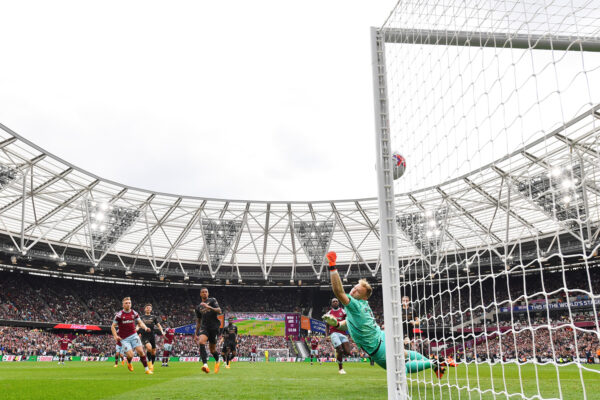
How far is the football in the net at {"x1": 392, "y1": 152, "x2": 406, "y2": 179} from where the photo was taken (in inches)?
209

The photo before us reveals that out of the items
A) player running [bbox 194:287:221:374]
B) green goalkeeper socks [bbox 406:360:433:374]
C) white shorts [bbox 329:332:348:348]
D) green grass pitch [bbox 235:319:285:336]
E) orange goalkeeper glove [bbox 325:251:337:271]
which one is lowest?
green grass pitch [bbox 235:319:285:336]

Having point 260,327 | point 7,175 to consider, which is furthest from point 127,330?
point 260,327

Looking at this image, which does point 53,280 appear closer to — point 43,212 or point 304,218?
point 43,212

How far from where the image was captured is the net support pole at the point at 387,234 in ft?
14.7

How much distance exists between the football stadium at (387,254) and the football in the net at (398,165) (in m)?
0.03

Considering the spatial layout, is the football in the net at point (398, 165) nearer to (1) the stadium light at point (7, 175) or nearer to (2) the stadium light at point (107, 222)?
(1) the stadium light at point (7, 175)

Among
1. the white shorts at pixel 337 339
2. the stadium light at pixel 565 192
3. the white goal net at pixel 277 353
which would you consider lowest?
the white goal net at pixel 277 353

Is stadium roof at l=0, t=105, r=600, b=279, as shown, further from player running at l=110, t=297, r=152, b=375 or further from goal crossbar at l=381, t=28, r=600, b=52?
goal crossbar at l=381, t=28, r=600, b=52

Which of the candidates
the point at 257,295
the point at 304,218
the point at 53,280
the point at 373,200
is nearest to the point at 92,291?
the point at 53,280

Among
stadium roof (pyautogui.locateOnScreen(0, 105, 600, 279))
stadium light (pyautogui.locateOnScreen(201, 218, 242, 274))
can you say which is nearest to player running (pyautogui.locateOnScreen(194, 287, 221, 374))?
stadium roof (pyautogui.locateOnScreen(0, 105, 600, 279))

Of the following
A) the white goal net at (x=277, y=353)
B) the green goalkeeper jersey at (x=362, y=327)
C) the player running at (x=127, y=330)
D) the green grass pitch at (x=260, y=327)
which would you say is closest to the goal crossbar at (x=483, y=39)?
the green goalkeeper jersey at (x=362, y=327)

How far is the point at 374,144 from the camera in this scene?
5.21 meters

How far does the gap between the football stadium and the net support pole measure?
20 mm

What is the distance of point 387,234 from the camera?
4828 mm
